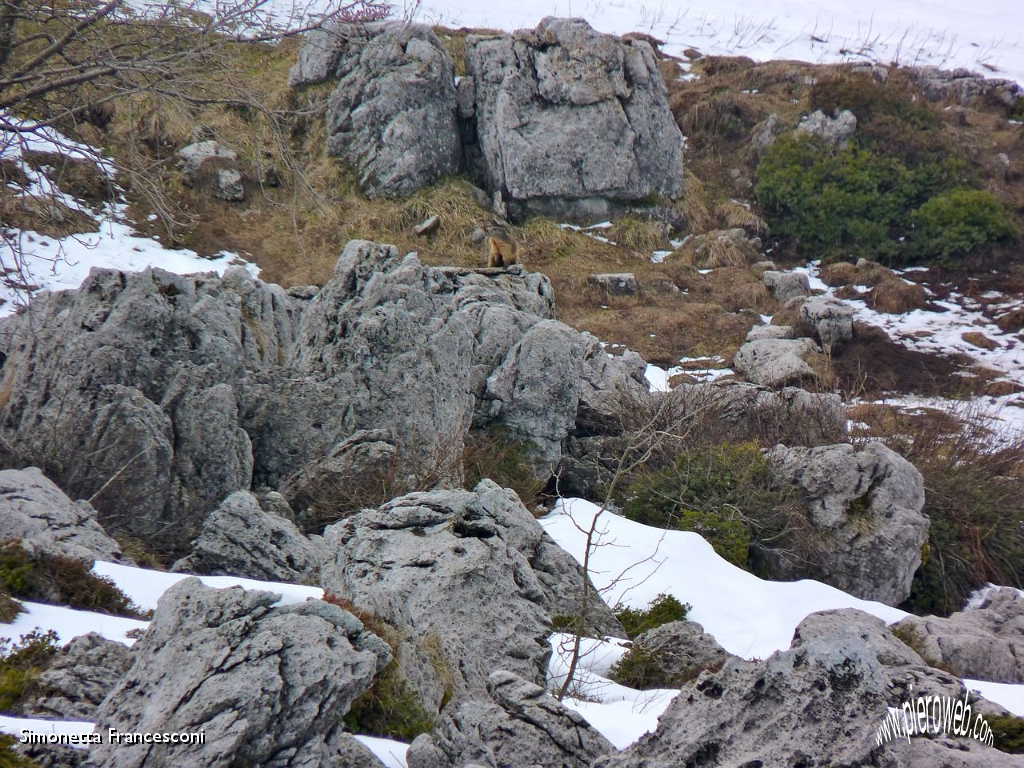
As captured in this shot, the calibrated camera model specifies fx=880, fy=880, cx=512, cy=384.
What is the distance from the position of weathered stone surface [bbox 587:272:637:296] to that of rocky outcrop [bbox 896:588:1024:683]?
34.6 ft

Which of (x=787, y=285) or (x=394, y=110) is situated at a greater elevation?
(x=394, y=110)

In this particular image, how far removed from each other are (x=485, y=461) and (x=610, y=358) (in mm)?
3473

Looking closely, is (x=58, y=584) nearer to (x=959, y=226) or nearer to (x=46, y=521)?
(x=46, y=521)

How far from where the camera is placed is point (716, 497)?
28.5 ft

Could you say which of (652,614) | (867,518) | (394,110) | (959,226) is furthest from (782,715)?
(959,226)

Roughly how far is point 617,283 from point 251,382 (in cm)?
985

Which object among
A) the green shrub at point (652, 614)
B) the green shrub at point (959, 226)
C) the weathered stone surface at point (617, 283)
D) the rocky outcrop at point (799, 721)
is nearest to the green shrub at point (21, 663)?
the rocky outcrop at point (799, 721)

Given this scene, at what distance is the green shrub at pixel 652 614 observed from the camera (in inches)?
253

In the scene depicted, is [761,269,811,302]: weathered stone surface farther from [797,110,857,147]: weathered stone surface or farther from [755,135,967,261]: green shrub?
[797,110,857,147]: weathered stone surface

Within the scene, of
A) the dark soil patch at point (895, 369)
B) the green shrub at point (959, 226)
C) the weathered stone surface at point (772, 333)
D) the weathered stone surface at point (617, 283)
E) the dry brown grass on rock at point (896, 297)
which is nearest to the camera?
the dark soil patch at point (895, 369)

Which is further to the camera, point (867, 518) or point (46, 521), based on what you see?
point (867, 518)

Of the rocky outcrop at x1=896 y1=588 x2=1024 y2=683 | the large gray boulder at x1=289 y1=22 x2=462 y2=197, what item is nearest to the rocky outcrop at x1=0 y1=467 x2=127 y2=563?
the rocky outcrop at x1=896 y1=588 x2=1024 y2=683

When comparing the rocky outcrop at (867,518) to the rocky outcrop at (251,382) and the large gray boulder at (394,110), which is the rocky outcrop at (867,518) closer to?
the rocky outcrop at (251,382)

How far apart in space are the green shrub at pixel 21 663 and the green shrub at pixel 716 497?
5.87 metres
